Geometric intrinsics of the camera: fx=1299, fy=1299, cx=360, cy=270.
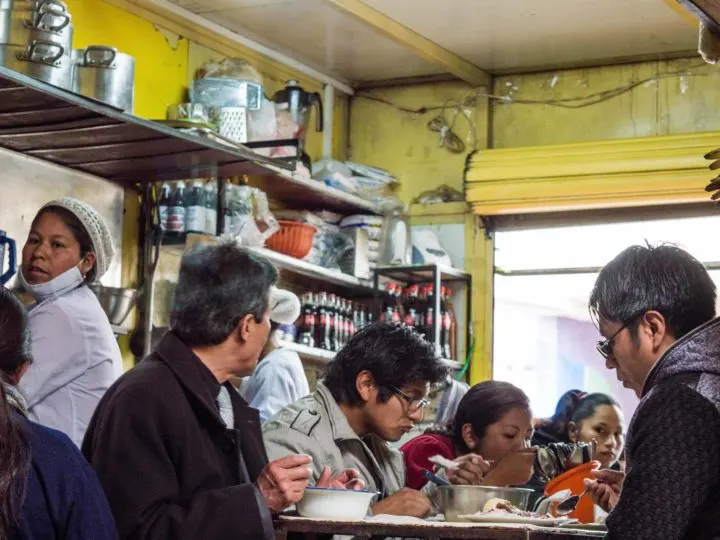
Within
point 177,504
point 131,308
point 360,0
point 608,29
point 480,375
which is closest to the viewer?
point 177,504

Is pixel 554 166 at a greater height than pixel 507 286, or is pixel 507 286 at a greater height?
pixel 554 166

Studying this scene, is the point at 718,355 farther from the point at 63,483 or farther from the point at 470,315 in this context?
the point at 470,315

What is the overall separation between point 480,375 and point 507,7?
2303 millimetres

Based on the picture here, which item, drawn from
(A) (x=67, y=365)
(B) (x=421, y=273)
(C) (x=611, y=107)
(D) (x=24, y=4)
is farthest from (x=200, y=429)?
(C) (x=611, y=107)

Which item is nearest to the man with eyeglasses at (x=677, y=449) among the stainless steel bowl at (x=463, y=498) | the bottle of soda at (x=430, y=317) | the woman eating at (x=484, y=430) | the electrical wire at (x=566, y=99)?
the stainless steel bowl at (x=463, y=498)

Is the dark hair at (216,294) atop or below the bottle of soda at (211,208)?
below

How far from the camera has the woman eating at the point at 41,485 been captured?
212 cm

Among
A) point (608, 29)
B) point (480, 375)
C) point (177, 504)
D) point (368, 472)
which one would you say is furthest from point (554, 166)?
point (177, 504)

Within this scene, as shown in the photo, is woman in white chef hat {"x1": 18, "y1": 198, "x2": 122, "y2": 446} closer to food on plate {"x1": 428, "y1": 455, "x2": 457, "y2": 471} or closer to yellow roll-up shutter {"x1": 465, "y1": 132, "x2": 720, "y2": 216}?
food on plate {"x1": 428, "y1": 455, "x2": 457, "y2": 471}

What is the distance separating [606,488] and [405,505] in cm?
53

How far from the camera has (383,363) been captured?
3.87 meters

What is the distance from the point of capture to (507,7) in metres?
6.96

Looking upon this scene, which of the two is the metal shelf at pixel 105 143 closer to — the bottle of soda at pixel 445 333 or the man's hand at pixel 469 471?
the bottle of soda at pixel 445 333

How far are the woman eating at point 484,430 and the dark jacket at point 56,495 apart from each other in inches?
93.0
